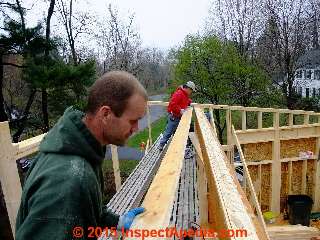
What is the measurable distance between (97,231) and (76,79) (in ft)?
33.0

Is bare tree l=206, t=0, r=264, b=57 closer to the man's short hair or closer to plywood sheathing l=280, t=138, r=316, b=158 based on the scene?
plywood sheathing l=280, t=138, r=316, b=158

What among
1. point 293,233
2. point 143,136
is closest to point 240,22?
point 143,136

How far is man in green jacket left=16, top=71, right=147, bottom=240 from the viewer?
1.11 metres

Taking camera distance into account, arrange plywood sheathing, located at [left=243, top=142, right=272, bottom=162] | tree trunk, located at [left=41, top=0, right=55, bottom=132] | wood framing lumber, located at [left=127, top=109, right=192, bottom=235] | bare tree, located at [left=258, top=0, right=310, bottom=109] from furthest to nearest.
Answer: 1. bare tree, located at [left=258, top=0, right=310, bottom=109]
2. tree trunk, located at [left=41, top=0, right=55, bottom=132]
3. plywood sheathing, located at [left=243, top=142, right=272, bottom=162]
4. wood framing lumber, located at [left=127, top=109, right=192, bottom=235]

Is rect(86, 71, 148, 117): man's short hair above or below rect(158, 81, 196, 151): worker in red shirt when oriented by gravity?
above

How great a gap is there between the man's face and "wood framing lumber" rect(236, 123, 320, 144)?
32.1 feet

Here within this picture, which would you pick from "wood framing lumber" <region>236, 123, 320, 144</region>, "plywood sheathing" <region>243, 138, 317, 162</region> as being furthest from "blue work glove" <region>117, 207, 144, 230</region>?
"plywood sheathing" <region>243, 138, 317, 162</region>

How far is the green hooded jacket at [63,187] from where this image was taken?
110cm

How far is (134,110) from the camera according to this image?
4.94 ft

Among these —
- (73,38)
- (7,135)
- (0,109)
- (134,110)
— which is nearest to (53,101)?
(0,109)

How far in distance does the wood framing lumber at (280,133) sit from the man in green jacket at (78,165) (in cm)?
985

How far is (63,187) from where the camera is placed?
1.13 meters

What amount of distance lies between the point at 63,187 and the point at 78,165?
0.37 ft

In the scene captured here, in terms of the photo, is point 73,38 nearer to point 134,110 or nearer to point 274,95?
point 274,95
